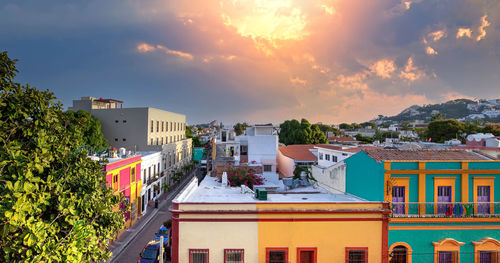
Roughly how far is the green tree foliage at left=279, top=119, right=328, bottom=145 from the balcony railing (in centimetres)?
3319

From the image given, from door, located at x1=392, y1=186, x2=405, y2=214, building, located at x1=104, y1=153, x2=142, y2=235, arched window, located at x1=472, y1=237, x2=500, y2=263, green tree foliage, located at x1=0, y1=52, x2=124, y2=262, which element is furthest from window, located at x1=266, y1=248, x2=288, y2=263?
building, located at x1=104, y1=153, x2=142, y2=235

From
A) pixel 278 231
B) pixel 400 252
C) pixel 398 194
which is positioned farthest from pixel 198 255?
pixel 398 194

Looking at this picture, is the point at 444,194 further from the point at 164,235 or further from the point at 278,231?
the point at 164,235

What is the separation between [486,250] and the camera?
10.6 m

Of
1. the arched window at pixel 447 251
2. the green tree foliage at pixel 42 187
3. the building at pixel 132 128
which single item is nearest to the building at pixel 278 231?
the arched window at pixel 447 251

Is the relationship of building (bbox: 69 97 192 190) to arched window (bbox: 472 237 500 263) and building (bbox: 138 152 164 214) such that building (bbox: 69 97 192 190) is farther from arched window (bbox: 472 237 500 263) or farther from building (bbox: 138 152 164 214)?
arched window (bbox: 472 237 500 263)

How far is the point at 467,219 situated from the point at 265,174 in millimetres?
14380

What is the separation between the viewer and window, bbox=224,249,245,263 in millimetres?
9760

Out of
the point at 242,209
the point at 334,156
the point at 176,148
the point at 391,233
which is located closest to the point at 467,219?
the point at 391,233

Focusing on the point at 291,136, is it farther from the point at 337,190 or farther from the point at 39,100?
→ the point at 39,100

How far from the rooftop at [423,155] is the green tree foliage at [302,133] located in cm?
3183

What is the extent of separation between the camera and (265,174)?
22.7 m

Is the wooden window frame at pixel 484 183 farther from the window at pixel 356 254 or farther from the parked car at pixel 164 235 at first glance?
the parked car at pixel 164 235

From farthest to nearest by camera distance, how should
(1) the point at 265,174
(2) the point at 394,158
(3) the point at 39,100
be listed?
(1) the point at 265,174, (2) the point at 394,158, (3) the point at 39,100
